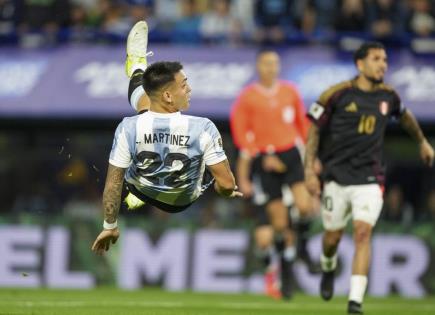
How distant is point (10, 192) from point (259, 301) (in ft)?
30.8

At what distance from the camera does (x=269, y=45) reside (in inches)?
842

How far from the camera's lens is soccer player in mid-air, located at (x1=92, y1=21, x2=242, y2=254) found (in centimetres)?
1014

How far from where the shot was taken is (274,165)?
53.9ft

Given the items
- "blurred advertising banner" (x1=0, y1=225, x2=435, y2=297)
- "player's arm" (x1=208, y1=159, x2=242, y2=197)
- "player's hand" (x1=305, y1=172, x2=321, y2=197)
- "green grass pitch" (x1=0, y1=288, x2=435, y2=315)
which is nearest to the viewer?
"player's arm" (x1=208, y1=159, x2=242, y2=197)

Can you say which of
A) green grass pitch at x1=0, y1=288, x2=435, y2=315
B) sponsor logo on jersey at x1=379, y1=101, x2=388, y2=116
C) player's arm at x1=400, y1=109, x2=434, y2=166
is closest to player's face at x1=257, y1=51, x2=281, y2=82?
green grass pitch at x1=0, y1=288, x2=435, y2=315

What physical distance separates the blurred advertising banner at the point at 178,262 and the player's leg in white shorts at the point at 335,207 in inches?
195

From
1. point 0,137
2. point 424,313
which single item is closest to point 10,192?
point 0,137

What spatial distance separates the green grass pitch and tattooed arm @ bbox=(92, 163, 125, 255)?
1.68 m

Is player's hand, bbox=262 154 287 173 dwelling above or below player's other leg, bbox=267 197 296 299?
above

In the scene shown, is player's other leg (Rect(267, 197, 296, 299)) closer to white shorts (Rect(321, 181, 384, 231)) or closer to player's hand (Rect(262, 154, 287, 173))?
player's hand (Rect(262, 154, 287, 173))

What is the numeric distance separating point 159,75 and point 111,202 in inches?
42.9

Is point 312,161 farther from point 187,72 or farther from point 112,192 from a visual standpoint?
point 187,72

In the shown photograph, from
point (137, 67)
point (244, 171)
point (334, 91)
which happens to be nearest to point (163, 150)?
point (137, 67)

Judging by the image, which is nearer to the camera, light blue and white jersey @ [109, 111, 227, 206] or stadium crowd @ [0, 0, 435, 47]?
light blue and white jersey @ [109, 111, 227, 206]
